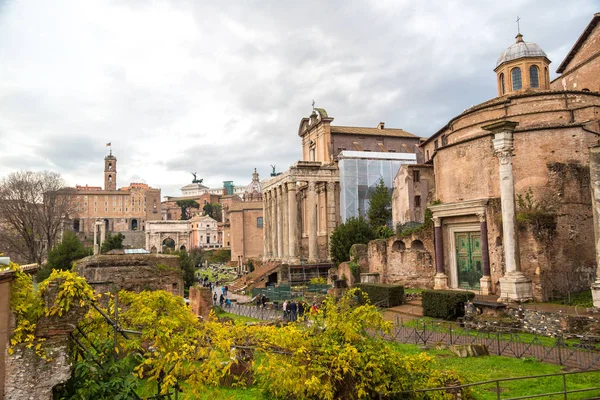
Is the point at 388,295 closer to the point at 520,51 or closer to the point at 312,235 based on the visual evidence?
the point at 520,51

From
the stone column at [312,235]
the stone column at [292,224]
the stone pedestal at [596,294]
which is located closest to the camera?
the stone pedestal at [596,294]

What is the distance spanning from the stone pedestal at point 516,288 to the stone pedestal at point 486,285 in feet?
8.78

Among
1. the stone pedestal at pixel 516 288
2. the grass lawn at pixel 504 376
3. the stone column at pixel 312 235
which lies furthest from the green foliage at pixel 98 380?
the stone column at pixel 312 235

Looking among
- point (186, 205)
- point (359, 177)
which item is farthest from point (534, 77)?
point (186, 205)

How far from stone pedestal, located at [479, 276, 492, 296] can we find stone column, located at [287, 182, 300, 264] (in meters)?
20.8

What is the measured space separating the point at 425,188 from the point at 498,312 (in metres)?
18.1

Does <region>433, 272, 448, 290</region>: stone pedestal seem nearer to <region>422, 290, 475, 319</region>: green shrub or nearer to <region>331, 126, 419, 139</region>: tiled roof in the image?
<region>422, 290, 475, 319</region>: green shrub

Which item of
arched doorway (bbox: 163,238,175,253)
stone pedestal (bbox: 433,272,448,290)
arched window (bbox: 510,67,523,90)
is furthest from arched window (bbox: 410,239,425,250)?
arched doorway (bbox: 163,238,175,253)

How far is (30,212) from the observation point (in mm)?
36062

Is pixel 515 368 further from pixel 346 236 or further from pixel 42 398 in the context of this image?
pixel 346 236

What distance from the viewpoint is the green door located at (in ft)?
67.7

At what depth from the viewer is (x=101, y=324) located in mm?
5988

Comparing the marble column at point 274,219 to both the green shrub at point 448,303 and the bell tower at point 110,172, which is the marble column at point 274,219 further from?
the bell tower at point 110,172

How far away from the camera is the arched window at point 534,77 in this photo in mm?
24328
